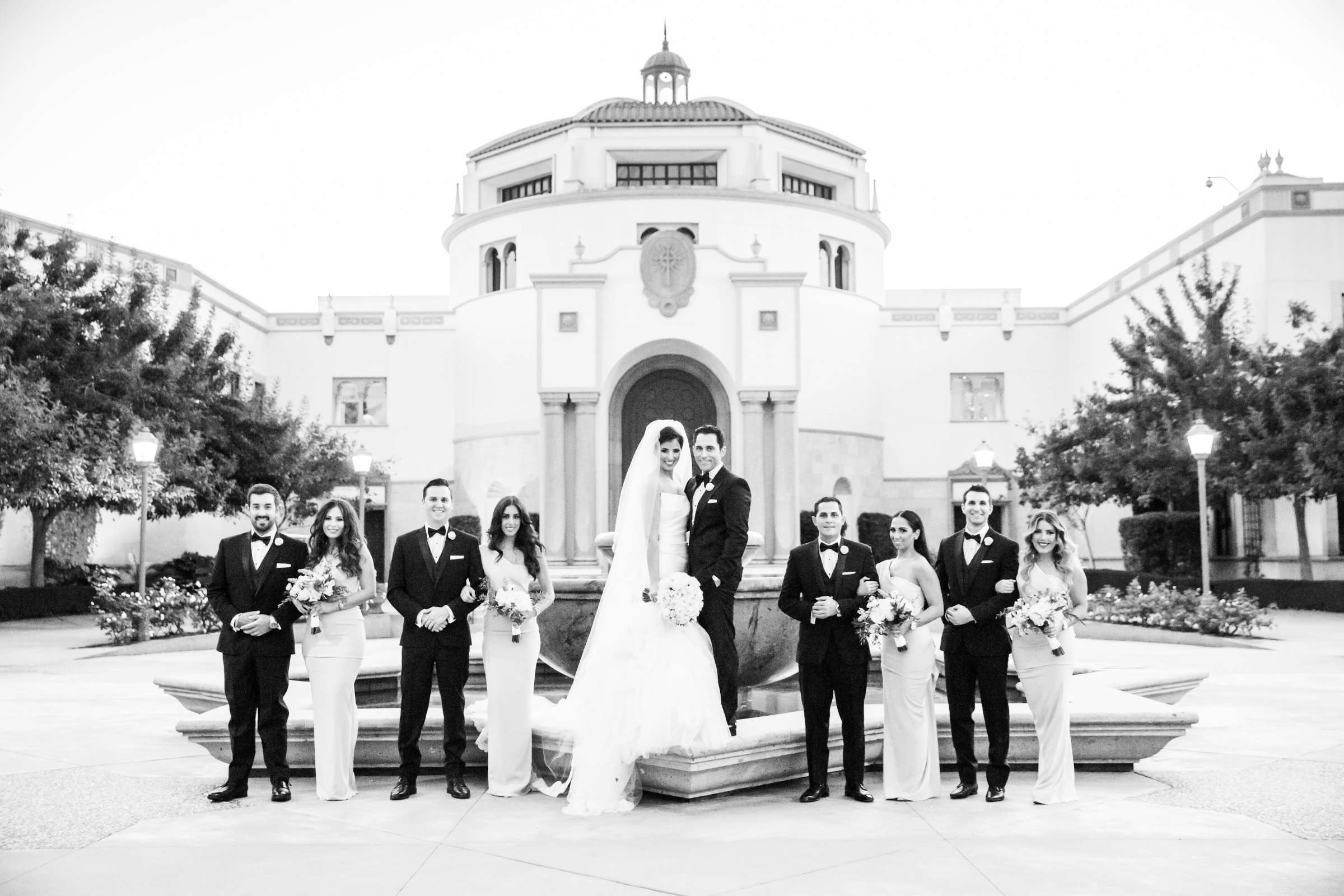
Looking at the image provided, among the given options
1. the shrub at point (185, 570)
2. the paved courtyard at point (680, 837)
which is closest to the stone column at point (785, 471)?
the shrub at point (185, 570)

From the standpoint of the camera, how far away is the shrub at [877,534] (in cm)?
3203

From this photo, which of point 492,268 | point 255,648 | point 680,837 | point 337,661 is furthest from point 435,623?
point 492,268

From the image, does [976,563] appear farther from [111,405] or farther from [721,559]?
[111,405]

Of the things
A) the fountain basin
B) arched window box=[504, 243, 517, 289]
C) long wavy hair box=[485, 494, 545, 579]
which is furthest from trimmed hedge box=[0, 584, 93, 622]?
long wavy hair box=[485, 494, 545, 579]

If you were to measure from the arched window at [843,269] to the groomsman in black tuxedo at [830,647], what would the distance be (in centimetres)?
3369

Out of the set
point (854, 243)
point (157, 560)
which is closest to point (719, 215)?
point (854, 243)

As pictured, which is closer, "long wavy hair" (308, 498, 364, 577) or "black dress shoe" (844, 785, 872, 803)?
"black dress shoe" (844, 785, 872, 803)

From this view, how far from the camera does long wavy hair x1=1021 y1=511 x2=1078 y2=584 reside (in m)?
7.94

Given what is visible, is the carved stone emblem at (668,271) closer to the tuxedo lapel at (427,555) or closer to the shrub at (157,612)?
the shrub at (157,612)

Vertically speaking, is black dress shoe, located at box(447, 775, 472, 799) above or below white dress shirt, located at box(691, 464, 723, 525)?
below

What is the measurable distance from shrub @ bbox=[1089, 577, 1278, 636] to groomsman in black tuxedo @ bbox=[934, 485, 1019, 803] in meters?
14.1

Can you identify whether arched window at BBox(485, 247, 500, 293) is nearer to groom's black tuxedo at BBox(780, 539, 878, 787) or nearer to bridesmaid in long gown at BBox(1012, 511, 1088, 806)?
groom's black tuxedo at BBox(780, 539, 878, 787)

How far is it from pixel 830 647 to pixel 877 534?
25.9m

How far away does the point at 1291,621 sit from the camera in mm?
23781
